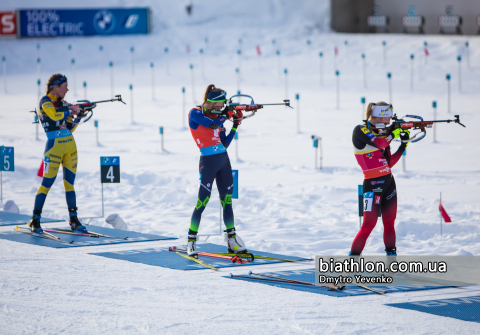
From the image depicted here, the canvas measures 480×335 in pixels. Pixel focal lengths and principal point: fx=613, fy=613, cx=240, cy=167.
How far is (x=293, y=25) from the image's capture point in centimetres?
2653

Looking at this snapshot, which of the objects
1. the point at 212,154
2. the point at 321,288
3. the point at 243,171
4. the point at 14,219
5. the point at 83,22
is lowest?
the point at 321,288

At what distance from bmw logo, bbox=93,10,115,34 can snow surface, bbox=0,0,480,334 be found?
552mm

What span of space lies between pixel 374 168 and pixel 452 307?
1.33 meters

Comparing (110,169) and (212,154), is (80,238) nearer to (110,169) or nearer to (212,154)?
(110,169)

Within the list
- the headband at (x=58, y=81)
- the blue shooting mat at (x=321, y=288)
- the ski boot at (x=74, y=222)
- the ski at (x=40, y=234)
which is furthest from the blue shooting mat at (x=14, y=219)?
the blue shooting mat at (x=321, y=288)

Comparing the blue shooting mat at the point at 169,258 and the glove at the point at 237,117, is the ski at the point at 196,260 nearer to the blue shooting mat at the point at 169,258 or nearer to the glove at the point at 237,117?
the blue shooting mat at the point at 169,258

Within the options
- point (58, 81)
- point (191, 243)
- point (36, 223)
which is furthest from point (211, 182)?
point (36, 223)

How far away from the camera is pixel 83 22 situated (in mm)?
26219

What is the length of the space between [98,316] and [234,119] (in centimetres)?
251

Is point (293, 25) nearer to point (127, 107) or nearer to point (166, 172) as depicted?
point (127, 107)

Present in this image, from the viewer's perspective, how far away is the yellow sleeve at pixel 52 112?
6.69 m

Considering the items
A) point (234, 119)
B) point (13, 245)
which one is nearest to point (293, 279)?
point (234, 119)

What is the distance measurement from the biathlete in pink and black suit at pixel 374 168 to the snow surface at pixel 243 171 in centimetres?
72

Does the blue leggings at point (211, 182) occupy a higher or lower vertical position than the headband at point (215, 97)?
lower
